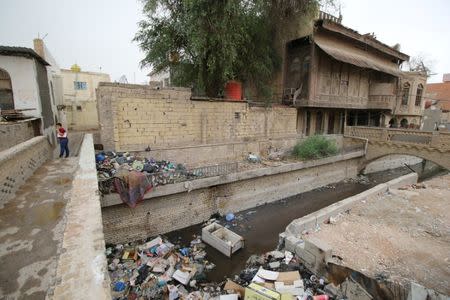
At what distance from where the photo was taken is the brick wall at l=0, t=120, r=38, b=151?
21.8 feet

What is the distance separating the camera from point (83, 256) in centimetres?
234

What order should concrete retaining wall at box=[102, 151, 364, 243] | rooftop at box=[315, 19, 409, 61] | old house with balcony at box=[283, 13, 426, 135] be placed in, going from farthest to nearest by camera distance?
old house with balcony at box=[283, 13, 426, 135] < rooftop at box=[315, 19, 409, 61] < concrete retaining wall at box=[102, 151, 364, 243]

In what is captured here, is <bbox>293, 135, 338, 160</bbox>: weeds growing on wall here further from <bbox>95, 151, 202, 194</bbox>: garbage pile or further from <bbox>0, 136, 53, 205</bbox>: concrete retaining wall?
<bbox>0, 136, 53, 205</bbox>: concrete retaining wall

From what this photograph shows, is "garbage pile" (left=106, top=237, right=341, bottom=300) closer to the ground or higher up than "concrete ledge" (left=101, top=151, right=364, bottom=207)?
closer to the ground

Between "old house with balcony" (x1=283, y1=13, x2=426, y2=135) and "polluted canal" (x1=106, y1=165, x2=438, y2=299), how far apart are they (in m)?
9.26

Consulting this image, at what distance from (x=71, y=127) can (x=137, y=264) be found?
18.6 metres

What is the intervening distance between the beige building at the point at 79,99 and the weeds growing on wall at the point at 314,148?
727 inches

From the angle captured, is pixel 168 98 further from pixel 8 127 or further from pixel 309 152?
pixel 309 152

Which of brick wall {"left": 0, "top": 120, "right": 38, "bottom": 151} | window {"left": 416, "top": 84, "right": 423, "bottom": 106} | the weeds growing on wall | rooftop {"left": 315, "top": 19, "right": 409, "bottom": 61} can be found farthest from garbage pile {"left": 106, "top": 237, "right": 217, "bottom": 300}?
window {"left": 416, "top": 84, "right": 423, "bottom": 106}

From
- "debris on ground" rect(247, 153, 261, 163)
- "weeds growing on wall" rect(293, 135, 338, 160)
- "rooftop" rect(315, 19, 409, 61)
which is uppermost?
"rooftop" rect(315, 19, 409, 61)

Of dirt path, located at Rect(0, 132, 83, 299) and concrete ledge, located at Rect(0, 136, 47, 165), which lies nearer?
dirt path, located at Rect(0, 132, 83, 299)

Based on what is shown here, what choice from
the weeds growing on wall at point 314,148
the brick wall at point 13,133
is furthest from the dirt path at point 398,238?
the brick wall at point 13,133

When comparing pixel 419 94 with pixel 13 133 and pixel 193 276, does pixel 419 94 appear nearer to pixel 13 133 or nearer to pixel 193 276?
pixel 193 276

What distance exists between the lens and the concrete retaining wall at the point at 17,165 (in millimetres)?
4402
